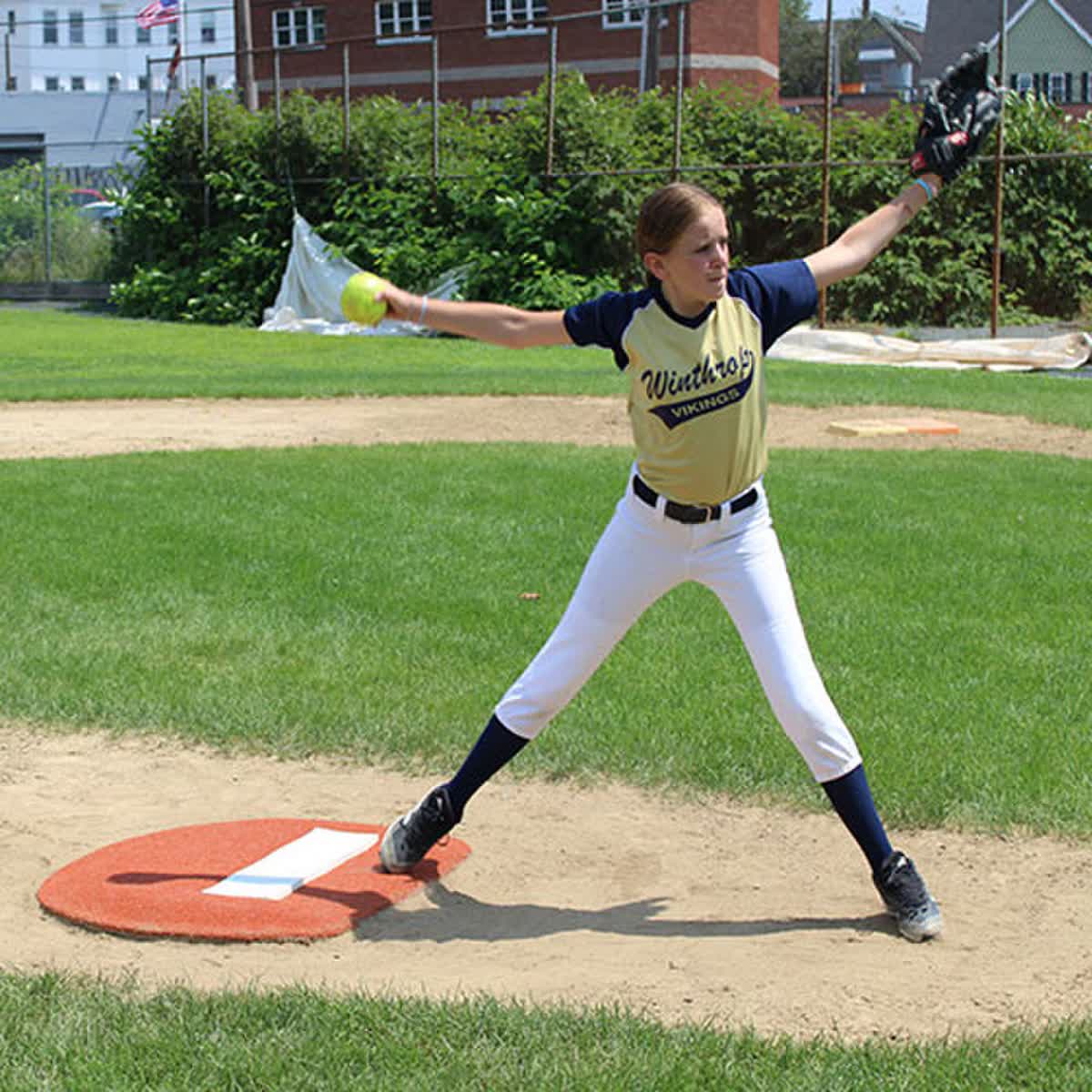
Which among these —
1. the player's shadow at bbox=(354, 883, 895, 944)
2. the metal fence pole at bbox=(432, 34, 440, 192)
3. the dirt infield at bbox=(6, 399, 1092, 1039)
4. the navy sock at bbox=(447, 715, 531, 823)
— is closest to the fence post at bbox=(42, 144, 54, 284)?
the metal fence pole at bbox=(432, 34, 440, 192)

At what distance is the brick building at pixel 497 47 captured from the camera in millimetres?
44438

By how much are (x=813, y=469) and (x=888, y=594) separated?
3.87m

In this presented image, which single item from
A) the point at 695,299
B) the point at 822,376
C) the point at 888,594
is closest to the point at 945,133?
the point at 695,299

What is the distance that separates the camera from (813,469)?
12164mm

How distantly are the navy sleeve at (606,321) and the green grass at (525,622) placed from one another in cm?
196

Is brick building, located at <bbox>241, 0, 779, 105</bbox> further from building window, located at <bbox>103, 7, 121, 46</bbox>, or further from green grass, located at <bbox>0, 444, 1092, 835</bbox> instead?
building window, located at <bbox>103, 7, 121, 46</bbox>

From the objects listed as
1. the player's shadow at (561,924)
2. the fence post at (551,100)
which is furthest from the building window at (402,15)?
the player's shadow at (561,924)

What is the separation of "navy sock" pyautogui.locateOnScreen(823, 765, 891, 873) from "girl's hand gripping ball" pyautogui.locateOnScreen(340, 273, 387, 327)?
182 cm

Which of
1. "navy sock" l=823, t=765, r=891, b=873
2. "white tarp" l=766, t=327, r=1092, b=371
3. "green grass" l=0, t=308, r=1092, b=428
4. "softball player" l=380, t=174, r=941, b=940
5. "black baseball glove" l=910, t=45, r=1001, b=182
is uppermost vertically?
"black baseball glove" l=910, t=45, r=1001, b=182

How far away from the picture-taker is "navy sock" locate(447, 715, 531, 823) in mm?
4672

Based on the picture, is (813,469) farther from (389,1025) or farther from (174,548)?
(389,1025)

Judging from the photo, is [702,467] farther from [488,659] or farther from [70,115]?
[70,115]

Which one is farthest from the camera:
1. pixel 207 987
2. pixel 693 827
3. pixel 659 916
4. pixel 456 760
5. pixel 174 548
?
pixel 174 548

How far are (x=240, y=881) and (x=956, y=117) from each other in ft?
10.5
